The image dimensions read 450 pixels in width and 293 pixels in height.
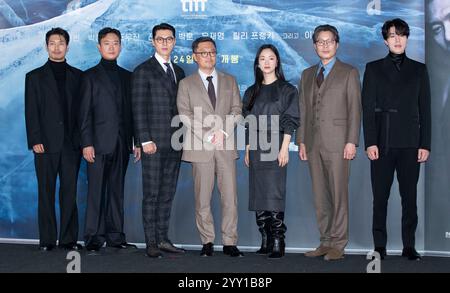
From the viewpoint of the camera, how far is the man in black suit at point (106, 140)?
5352 mm

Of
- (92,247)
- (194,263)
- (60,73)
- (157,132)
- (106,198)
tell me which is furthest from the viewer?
(60,73)

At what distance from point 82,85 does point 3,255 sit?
1404 millimetres

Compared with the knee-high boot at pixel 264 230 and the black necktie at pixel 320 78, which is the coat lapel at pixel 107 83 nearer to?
the knee-high boot at pixel 264 230

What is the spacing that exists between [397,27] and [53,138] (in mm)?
2687

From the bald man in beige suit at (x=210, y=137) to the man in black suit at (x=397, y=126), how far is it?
983 mm

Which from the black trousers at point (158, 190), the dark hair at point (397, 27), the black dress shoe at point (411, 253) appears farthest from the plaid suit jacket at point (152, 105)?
the black dress shoe at point (411, 253)

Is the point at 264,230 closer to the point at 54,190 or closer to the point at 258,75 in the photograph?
the point at 258,75

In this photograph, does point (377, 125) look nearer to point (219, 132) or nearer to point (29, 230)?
point (219, 132)

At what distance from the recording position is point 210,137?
5129 mm

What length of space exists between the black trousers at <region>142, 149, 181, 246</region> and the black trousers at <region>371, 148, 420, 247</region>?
1.46 meters

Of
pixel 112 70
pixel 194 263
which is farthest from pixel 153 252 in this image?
pixel 112 70

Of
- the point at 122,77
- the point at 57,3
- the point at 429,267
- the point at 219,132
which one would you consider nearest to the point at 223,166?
the point at 219,132

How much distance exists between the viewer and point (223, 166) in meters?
5.18

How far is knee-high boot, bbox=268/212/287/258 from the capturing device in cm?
511
